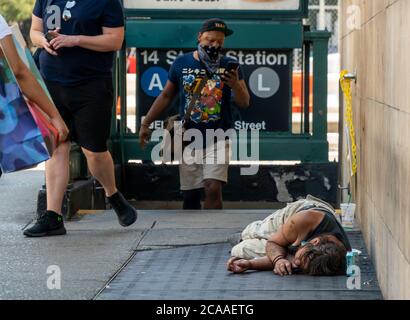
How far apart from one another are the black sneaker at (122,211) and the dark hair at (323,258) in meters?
2.19

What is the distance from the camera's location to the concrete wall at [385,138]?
17.2ft

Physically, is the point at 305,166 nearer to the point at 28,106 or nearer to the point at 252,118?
the point at 252,118

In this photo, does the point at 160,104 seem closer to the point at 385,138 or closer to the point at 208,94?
the point at 208,94

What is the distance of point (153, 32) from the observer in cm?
1041

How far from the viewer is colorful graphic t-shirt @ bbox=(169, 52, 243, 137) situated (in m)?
9.15

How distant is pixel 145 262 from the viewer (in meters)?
7.13

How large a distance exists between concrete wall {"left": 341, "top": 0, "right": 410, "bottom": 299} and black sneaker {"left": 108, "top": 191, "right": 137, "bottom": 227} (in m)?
1.69

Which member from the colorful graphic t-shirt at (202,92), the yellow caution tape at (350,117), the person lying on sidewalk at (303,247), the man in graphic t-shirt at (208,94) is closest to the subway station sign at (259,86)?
the man in graphic t-shirt at (208,94)
